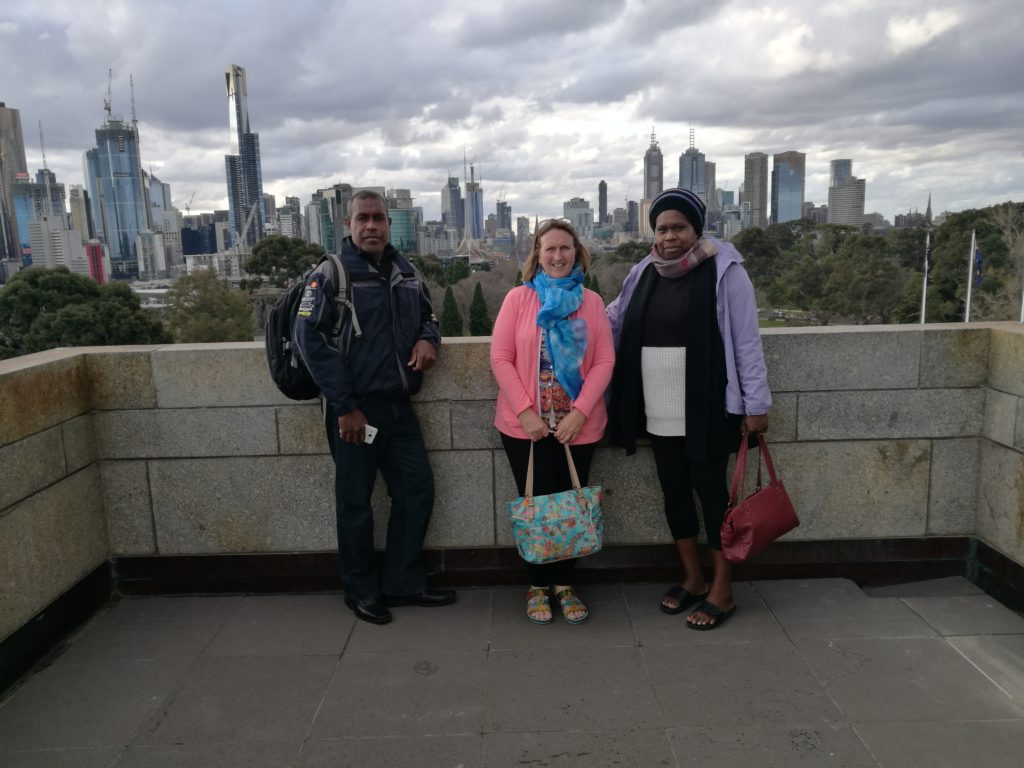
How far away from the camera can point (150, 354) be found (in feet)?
11.8

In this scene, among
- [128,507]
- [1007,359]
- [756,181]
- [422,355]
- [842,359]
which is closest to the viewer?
[422,355]

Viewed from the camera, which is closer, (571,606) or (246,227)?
(571,606)

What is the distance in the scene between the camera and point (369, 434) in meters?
3.28

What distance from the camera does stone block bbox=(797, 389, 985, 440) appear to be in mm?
3648

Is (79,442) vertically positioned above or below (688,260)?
below

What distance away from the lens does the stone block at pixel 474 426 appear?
3646mm

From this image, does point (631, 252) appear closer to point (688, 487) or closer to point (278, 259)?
point (278, 259)

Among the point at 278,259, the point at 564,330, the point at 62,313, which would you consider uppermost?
the point at 278,259

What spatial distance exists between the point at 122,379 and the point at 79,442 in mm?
339

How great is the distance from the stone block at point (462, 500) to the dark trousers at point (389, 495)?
154 mm

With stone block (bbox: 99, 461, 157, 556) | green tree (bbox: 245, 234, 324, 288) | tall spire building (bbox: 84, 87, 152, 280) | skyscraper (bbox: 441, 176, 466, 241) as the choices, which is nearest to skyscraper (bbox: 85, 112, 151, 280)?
tall spire building (bbox: 84, 87, 152, 280)

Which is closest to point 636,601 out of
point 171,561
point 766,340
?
point 766,340

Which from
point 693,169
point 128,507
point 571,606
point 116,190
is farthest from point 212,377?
point 116,190

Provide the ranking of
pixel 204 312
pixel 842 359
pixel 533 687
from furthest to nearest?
1. pixel 204 312
2. pixel 842 359
3. pixel 533 687
